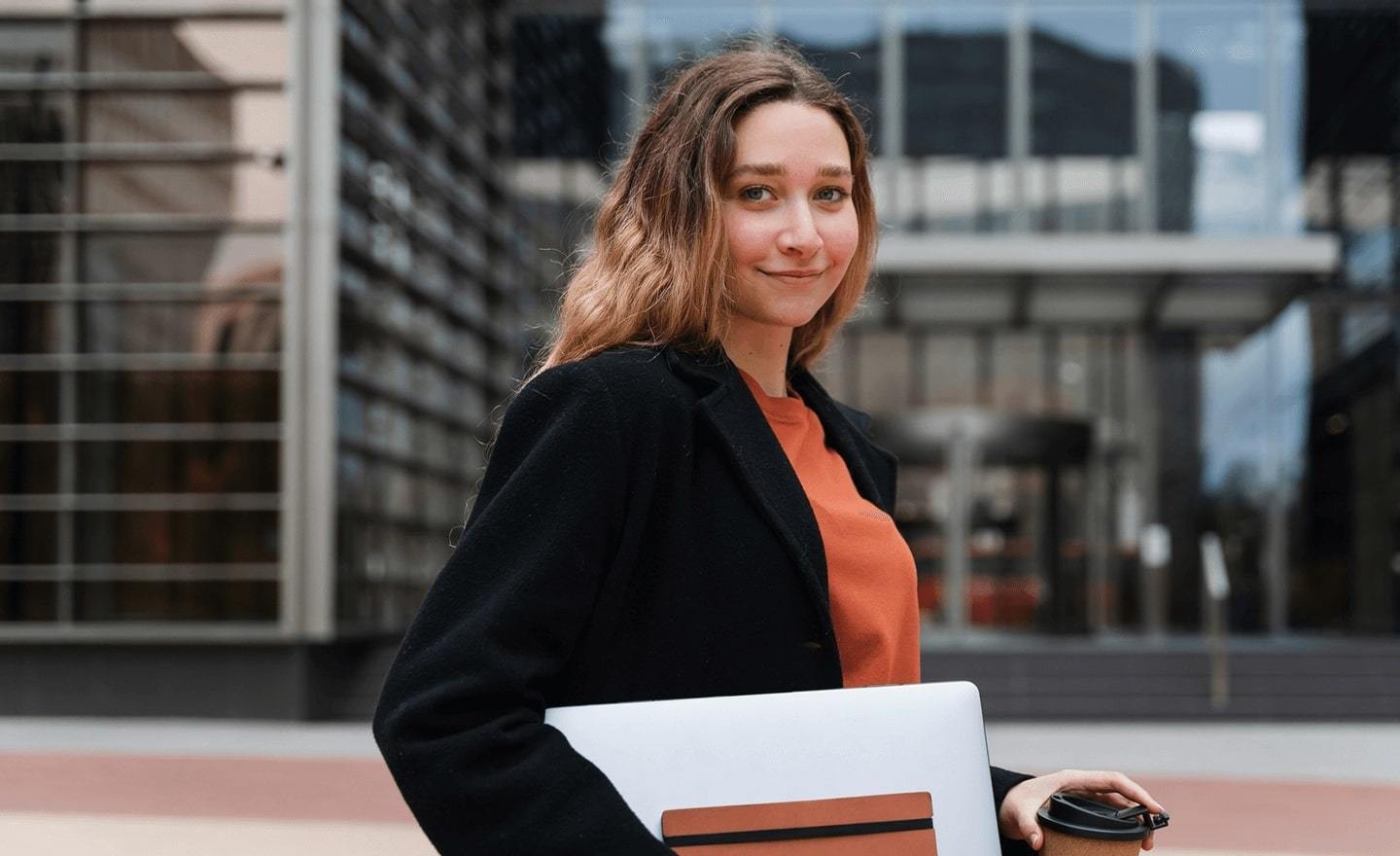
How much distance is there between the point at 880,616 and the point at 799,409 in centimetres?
33

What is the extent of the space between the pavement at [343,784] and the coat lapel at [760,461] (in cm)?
484

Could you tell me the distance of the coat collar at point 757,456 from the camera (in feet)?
5.21

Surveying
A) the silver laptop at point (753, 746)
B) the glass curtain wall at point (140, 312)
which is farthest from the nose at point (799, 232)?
the glass curtain wall at point (140, 312)

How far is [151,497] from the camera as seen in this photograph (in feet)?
41.5

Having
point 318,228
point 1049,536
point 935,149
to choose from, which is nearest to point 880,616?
point 318,228

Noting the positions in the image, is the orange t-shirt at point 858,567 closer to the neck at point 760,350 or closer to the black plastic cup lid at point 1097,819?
the neck at point 760,350

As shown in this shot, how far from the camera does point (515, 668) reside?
1371 millimetres

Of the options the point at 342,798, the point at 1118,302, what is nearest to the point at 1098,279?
the point at 1118,302

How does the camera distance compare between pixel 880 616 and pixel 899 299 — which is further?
pixel 899 299

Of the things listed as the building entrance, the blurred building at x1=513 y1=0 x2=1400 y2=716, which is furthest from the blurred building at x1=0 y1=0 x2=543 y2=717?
the building entrance

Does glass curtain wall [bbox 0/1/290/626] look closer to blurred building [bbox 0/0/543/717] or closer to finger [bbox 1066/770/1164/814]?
blurred building [bbox 0/0/543/717]

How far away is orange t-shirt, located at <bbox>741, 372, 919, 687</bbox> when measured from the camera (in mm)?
1688

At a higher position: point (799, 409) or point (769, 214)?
point (769, 214)

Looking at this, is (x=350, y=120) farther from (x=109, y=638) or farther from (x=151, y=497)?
(x=109, y=638)
